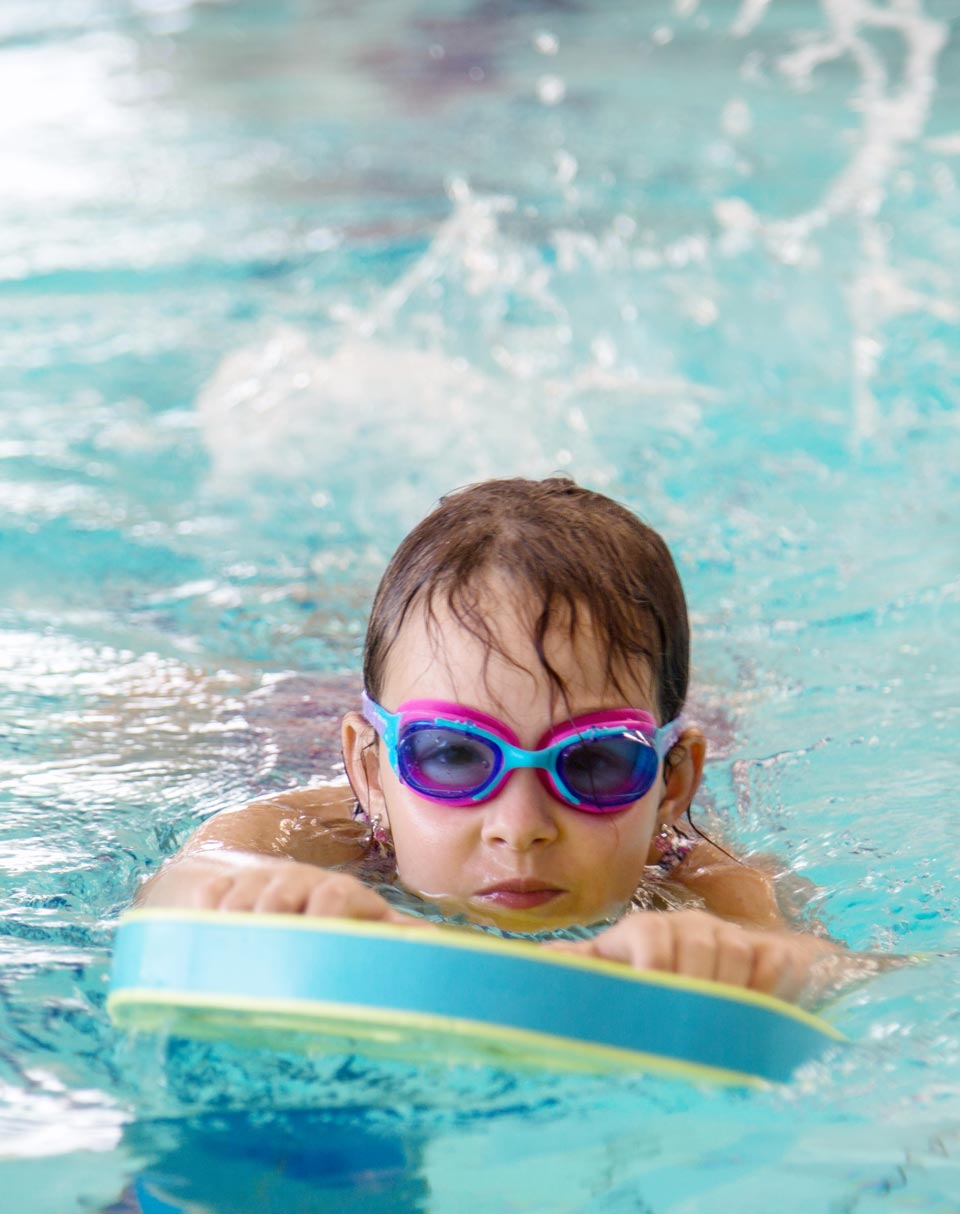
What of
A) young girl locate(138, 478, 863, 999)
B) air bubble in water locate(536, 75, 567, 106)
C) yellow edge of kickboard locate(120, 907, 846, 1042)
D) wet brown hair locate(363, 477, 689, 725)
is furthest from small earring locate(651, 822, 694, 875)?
air bubble in water locate(536, 75, 567, 106)

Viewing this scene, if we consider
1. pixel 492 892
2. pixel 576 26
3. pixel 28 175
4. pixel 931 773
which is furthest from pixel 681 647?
pixel 576 26

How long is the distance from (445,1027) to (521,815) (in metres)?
0.55

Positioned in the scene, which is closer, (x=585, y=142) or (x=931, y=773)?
(x=931, y=773)

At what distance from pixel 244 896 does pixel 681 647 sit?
3.12ft

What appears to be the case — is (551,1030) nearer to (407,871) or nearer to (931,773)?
(407,871)

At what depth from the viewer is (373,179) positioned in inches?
354

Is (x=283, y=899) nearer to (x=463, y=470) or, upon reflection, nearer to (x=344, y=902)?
(x=344, y=902)

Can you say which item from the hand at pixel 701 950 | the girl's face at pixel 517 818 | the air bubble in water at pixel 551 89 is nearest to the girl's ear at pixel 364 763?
the girl's face at pixel 517 818

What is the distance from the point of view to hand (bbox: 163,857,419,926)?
1.85m

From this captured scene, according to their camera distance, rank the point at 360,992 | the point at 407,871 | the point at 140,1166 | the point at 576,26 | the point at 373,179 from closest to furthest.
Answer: the point at 360,992 < the point at 140,1166 < the point at 407,871 < the point at 373,179 < the point at 576,26

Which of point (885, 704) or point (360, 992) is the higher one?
point (360, 992)

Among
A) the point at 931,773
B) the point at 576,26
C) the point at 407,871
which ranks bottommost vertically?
the point at 931,773

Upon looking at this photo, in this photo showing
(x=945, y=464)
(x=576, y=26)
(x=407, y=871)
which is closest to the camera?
(x=407, y=871)

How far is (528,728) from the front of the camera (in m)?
2.25
